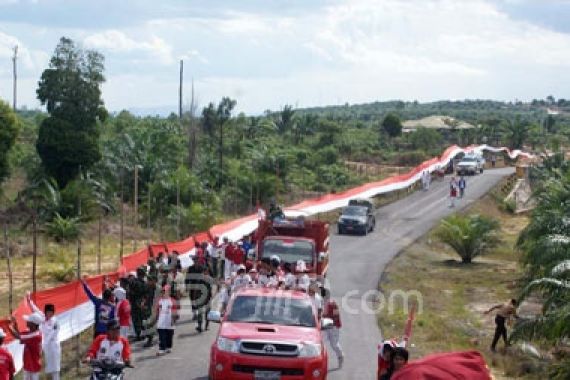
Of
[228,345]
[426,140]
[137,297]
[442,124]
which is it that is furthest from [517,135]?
[228,345]

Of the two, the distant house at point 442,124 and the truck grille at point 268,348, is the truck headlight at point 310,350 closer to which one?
the truck grille at point 268,348

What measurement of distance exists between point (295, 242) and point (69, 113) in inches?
730

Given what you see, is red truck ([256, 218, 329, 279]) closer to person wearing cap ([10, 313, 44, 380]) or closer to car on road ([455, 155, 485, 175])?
person wearing cap ([10, 313, 44, 380])

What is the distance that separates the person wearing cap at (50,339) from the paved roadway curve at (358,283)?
66.6 inches

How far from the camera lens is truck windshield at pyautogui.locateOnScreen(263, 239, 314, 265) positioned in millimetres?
21805

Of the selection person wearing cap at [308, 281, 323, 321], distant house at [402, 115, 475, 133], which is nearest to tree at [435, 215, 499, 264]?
person wearing cap at [308, 281, 323, 321]

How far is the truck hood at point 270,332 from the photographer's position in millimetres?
12625

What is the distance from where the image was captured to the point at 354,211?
38.9 meters

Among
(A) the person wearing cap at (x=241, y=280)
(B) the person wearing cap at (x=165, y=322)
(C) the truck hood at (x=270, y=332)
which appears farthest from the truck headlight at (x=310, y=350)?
(A) the person wearing cap at (x=241, y=280)

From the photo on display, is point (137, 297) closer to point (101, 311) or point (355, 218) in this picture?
point (101, 311)

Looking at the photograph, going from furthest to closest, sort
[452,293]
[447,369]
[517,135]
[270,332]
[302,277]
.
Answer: [517,135] < [452,293] < [302,277] < [270,332] < [447,369]

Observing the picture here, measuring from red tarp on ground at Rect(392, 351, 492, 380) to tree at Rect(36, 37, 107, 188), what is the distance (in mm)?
32669

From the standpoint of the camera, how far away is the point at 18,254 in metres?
28.5

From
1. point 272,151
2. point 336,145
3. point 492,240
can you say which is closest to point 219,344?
point 492,240
